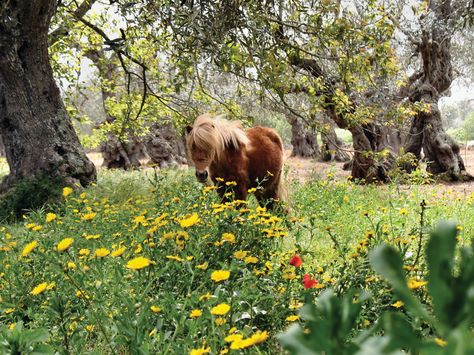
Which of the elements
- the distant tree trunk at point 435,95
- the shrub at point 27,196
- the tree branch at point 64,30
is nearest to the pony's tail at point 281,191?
the shrub at point 27,196

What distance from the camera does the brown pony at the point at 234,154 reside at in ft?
18.2

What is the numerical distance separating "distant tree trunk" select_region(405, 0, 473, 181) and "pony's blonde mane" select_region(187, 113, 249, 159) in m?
→ 9.69

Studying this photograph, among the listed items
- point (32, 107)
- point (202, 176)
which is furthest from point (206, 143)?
point (32, 107)

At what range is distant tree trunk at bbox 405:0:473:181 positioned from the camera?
1367 centimetres

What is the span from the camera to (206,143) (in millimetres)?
5516

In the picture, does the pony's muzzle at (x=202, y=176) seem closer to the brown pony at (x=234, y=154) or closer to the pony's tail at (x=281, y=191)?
the brown pony at (x=234, y=154)

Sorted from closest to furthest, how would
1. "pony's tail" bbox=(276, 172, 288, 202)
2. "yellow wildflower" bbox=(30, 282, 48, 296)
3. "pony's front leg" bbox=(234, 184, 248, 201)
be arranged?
"yellow wildflower" bbox=(30, 282, 48, 296)
"pony's front leg" bbox=(234, 184, 248, 201)
"pony's tail" bbox=(276, 172, 288, 202)

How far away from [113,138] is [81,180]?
47.9 ft

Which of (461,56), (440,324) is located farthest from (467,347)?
(461,56)

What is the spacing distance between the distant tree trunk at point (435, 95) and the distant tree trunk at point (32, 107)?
1067cm

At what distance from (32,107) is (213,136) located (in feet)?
14.7

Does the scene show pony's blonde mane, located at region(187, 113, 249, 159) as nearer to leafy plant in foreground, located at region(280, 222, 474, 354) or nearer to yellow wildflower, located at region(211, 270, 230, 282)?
yellow wildflower, located at region(211, 270, 230, 282)

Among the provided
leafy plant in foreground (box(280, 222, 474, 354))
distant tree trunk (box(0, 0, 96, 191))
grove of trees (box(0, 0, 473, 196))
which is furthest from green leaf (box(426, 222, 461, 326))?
distant tree trunk (box(0, 0, 96, 191))

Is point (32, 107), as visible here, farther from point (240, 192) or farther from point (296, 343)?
point (296, 343)
